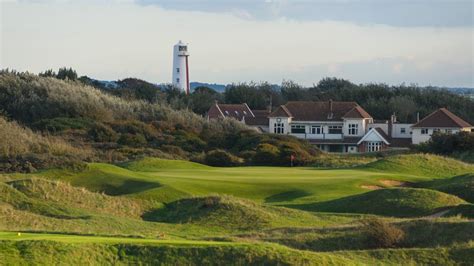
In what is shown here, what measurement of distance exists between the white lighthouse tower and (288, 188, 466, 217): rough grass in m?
87.4

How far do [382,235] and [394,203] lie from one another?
29.0ft

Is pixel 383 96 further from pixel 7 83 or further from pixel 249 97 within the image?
pixel 7 83

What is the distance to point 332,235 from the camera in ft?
70.8

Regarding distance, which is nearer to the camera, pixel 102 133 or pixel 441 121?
pixel 102 133

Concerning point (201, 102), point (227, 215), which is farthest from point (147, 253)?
point (201, 102)

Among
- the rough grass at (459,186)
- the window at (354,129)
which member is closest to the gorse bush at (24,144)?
the rough grass at (459,186)

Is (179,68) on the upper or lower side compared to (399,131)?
upper

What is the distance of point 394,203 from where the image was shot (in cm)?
2947

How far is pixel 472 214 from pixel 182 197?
32.6ft

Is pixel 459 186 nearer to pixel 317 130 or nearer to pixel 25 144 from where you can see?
pixel 25 144

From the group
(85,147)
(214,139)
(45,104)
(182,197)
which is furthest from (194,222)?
(45,104)

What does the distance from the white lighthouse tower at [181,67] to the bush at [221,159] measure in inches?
2643

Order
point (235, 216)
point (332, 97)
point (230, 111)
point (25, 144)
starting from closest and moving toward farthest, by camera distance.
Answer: point (235, 216) → point (25, 144) → point (230, 111) → point (332, 97)

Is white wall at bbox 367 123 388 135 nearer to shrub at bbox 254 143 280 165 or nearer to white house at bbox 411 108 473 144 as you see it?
white house at bbox 411 108 473 144
